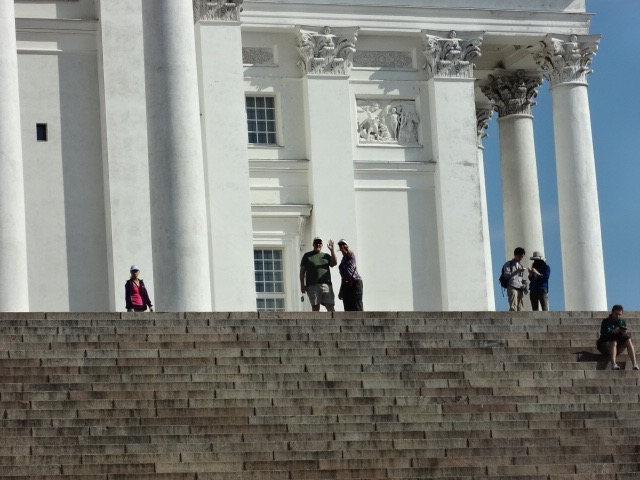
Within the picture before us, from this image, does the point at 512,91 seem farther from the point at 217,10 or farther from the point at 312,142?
the point at 217,10

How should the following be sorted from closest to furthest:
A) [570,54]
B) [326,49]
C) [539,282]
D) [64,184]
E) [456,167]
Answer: [539,282]
[64,184]
[326,49]
[456,167]
[570,54]

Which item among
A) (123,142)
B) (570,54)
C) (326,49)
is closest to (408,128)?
(326,49)

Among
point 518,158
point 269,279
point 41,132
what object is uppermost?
point 518,158

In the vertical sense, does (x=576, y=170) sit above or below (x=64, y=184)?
above

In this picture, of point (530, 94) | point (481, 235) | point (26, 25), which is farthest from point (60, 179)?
point (530, 94)

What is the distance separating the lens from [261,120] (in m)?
51.1

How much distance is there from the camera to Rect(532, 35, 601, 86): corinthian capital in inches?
2088

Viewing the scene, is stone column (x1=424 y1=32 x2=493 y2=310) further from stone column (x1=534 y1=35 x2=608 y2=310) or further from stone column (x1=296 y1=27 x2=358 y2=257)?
stone column (x1=296 y1=27 x2=358 y2=257)

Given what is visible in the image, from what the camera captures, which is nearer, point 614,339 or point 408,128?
point 614,339

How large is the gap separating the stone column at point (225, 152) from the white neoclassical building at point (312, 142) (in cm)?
5

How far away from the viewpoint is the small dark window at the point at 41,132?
153 feet

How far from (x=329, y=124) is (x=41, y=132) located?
25.7ft

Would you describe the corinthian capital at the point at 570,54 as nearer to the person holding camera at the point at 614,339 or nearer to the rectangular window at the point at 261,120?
the rectangular window at the point at 261,120

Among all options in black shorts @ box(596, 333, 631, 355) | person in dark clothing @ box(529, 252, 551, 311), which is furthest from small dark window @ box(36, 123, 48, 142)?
black shorts @ box(596, 333, 631, 355)
